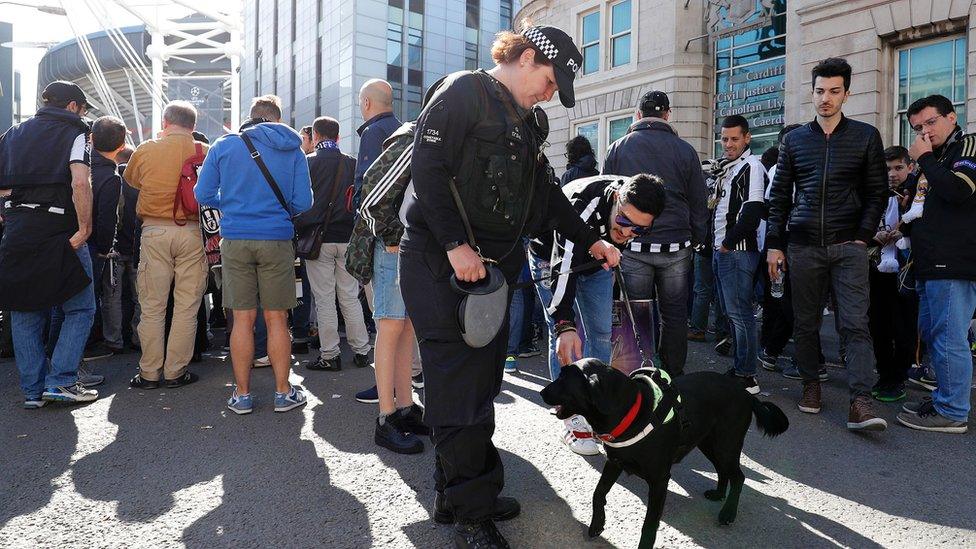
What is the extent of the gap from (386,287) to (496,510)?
146 cm

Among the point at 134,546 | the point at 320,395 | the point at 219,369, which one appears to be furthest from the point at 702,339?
the point at 134,546

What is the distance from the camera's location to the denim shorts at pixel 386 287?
3.58 metres

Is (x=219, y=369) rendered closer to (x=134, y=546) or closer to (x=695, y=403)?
(x=134, y=546)

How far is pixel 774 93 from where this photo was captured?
1329 centimetres

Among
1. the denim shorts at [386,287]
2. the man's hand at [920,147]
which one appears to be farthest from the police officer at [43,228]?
the man's hand at [920,147]

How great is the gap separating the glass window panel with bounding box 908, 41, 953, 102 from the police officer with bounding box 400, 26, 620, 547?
10.1 meters

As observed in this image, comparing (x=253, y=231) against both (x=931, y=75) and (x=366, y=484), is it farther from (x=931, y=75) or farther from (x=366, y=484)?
(x=931, y=75)

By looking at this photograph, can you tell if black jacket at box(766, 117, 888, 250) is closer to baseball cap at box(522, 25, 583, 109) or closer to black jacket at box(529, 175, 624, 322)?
black jacket at box(529, 175, 624, 322)

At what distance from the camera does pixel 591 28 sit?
1730 centimetres

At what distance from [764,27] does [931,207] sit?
1097 centimetres

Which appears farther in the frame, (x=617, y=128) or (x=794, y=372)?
(x=617, y=128)

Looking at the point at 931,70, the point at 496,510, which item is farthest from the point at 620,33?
the point at 496,510

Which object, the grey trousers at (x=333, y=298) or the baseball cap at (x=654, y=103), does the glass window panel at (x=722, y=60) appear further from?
the grey trousers at (x=333, y=298)

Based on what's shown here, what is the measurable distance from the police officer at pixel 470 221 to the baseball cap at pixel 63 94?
3.36 m
